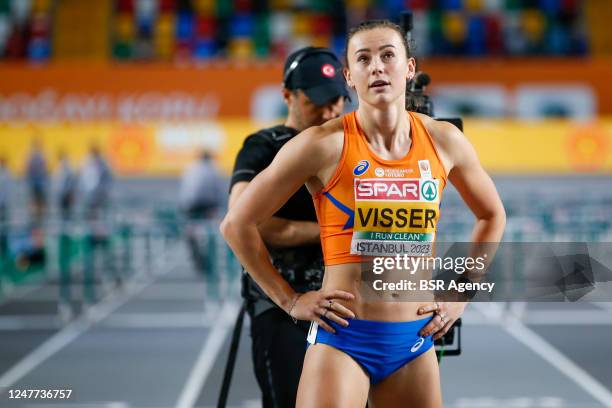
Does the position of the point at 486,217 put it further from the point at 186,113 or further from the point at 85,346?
the point at 186,113

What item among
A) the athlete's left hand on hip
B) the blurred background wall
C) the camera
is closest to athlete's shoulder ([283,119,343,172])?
the athlete's left hand on hip

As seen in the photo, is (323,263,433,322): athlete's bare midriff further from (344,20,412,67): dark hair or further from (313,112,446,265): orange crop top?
(344,20,412,67): dark hair

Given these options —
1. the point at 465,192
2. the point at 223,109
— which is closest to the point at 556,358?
the point at 465,192

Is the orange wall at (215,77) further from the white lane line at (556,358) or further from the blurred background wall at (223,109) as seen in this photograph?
the white lane line at (556,358)

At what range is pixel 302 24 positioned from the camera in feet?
68.3

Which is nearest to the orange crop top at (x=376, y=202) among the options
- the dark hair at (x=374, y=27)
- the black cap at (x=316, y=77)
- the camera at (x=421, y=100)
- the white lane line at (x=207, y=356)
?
the dark hair at (x=374, y=27)

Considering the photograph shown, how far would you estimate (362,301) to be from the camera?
7.99ft

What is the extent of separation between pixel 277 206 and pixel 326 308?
0.33 m

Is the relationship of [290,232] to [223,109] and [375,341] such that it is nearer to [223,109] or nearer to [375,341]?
[375,341]

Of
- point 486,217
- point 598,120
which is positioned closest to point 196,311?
point 486,217

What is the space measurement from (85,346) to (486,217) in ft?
18.1

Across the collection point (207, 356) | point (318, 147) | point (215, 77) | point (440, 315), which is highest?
point (215, 77)

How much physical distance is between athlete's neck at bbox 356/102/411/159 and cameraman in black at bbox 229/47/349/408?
70 centimetres

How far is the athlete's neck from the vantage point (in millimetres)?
2436
